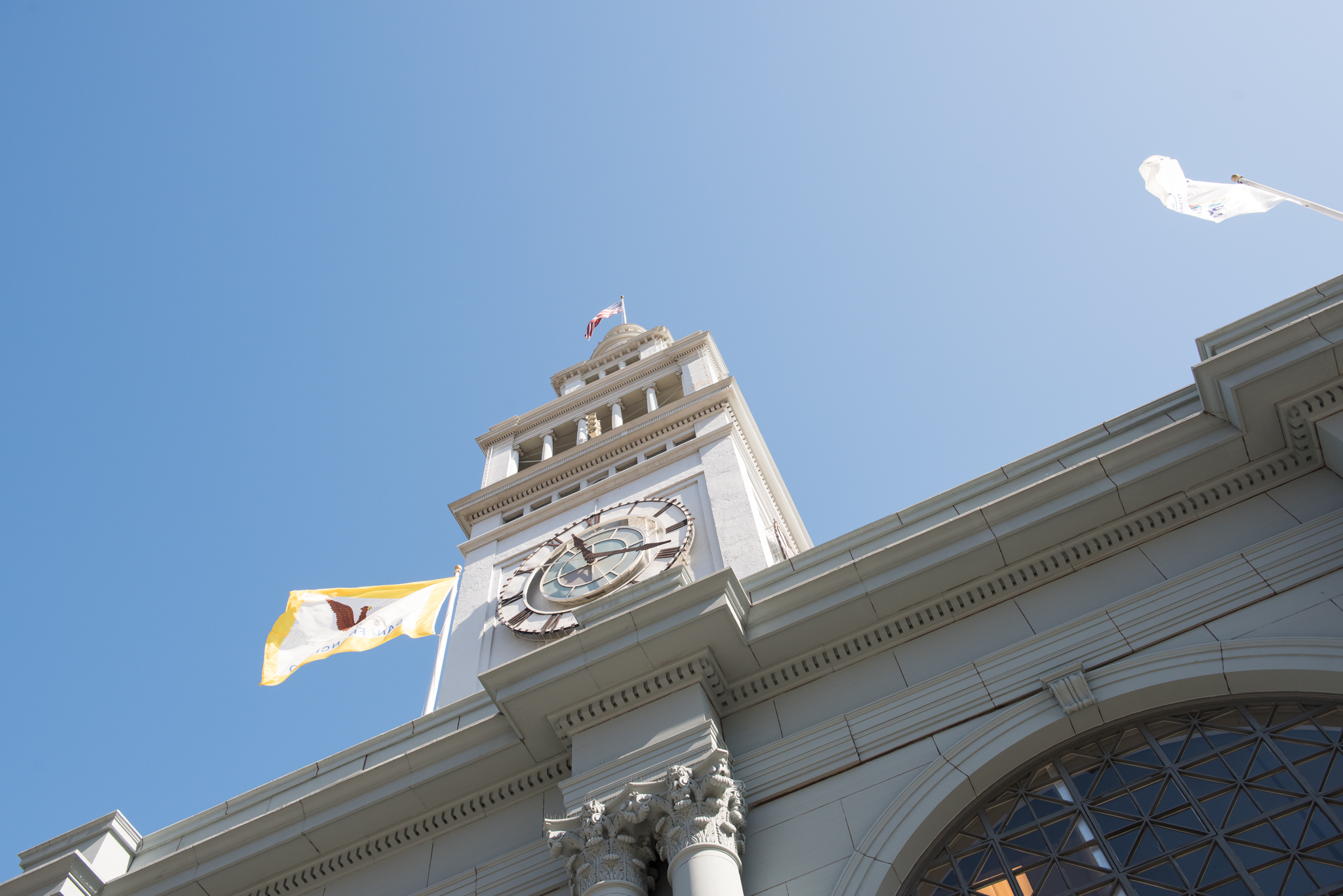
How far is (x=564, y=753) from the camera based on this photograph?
491 inches

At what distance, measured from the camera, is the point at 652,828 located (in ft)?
34.7

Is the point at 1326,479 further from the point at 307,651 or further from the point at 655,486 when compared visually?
the point at 307,651

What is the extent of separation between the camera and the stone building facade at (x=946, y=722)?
9.51 m

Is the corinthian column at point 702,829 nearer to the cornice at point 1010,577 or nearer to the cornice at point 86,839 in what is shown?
A: the cornice at point 1010,577

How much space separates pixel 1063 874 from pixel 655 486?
15129 millimetres

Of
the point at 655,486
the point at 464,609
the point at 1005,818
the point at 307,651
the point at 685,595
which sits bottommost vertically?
the point at 1005,818

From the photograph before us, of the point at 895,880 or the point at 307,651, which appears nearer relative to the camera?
the point at 895,880

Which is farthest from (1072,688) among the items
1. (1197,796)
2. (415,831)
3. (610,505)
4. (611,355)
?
(611,355)

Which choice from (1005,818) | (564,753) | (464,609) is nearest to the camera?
(1005,818)

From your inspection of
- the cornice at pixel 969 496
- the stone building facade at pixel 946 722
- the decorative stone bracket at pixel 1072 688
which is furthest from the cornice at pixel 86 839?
the decorative stone bracket at pixel 1072 688

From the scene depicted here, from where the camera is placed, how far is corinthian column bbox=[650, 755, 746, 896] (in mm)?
9766

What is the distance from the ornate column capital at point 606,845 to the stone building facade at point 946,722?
0.03 m

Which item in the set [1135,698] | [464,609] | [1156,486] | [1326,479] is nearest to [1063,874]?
[1135,698]

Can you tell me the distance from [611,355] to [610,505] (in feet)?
44.8
